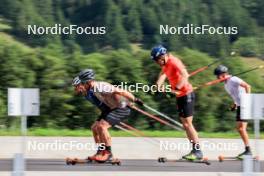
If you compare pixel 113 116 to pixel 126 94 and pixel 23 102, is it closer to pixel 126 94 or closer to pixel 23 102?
pixel 126 94

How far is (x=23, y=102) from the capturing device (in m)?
9.05

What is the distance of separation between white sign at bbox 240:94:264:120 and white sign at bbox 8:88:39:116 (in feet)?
8.59

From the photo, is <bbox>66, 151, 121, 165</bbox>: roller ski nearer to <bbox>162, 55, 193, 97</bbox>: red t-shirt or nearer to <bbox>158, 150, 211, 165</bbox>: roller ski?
<bbox>158, 150, 211, 165</bbox>: roller ski

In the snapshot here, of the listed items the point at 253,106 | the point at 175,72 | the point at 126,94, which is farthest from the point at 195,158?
the point at 253,106

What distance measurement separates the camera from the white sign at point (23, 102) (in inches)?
355

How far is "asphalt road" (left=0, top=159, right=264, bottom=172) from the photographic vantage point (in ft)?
34.5

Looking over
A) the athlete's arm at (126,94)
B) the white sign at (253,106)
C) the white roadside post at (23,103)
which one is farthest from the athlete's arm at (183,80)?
the white roadside post at (23,103)

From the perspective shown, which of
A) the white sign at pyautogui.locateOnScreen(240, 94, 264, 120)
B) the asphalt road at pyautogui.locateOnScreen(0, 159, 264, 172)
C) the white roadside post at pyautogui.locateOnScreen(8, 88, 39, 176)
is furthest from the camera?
the asphalt road at pyautogui.locateOnScreen(0, 159, 264, 172)

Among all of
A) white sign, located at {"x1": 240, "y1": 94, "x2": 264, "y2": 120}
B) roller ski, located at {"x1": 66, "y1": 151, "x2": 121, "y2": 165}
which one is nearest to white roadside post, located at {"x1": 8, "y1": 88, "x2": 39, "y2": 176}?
roller ski, located at {"x1": 66, "y1": 151, "x2": 121, "y2": 165}

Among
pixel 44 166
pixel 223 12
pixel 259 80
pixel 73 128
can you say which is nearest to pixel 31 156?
pixel 44 166

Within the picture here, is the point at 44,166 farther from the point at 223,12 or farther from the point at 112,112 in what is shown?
the point at 223,12

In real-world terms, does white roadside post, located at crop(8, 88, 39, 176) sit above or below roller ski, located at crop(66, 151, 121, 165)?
above

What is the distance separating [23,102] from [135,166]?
2584mm

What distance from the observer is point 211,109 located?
19.3m
